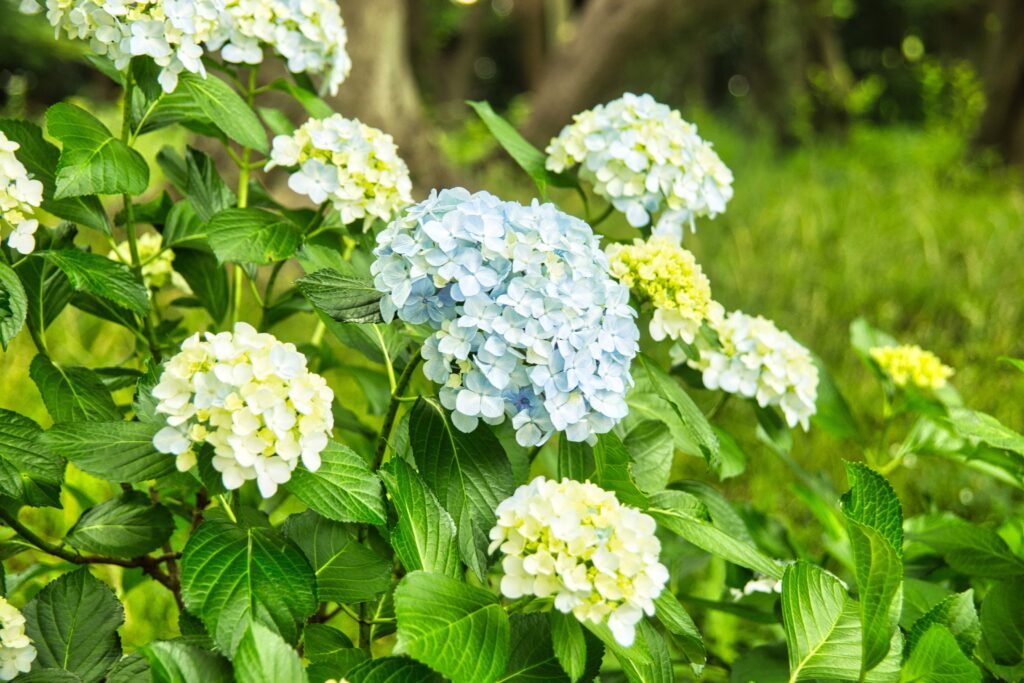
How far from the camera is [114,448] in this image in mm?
740

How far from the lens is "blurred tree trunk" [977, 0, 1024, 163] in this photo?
552 cm

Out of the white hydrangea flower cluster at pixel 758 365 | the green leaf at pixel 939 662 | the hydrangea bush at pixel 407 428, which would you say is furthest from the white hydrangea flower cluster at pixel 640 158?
the green leaf at pixel 939 662

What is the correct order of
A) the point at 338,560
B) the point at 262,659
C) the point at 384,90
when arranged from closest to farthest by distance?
the point at 262,659
the point at 338,560
the point at 384,90

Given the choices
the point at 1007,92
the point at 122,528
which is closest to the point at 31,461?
the point at 122,528

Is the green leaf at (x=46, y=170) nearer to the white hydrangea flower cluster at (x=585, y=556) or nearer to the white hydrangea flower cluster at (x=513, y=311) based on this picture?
the white hydrangea flower cluster at (x=513, y=311)

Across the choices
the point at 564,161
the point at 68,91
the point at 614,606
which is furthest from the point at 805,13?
the point at 614,606

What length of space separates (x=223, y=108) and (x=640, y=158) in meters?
0.46

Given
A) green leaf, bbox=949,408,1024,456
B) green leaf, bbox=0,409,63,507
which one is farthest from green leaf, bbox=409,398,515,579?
green leaf, bbox=949,408,1024,456

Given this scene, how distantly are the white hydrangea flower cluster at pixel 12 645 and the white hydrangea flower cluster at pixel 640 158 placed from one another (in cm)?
73

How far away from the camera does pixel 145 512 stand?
900mm

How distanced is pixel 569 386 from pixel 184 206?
0.60m

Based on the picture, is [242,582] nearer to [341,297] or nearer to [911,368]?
[341,297]

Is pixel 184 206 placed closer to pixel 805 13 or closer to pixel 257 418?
pixel 257 418

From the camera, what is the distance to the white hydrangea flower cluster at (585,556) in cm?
65
